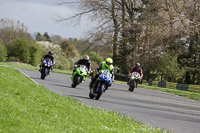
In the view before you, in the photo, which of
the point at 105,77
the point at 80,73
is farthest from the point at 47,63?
the point at 105,77

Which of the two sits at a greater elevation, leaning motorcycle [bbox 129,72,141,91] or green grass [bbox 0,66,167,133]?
leaning motorcycle [bbox 129,72,141,91]

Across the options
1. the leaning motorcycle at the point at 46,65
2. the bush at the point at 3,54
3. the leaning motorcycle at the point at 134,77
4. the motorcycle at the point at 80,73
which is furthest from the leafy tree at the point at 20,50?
the motorcycle at the point at 80,73

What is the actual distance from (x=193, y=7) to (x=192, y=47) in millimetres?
18445

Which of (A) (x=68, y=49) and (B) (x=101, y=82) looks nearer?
(B) (x=101, y=82)

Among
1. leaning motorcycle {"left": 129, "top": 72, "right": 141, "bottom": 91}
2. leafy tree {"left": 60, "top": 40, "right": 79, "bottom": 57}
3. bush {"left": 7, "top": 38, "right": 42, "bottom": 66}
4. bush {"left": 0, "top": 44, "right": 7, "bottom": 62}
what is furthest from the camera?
leafy tree {"left": 60, "top": 40, "right": 79, "bottom": 57}

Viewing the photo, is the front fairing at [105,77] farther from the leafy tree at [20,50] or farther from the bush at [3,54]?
the leafy tree at [20,50]

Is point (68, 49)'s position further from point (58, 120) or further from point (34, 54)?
point (58, 120)

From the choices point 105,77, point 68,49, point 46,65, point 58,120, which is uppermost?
point 68,49

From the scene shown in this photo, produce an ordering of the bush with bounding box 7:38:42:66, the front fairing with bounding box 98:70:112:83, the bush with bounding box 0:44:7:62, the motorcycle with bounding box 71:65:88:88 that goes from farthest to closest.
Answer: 1. the bush with bounding box 7:38:42:66
2. the bush with bounding box 0:44:7:62
3. the motorcycle with bounding box 71:65:88:88
4. the front fairing with bounding box 98:70:112:83

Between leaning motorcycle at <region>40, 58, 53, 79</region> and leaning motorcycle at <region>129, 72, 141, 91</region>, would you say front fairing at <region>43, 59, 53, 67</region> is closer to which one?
leaning motorcycle at <region>40, 58, 53, 79</region>

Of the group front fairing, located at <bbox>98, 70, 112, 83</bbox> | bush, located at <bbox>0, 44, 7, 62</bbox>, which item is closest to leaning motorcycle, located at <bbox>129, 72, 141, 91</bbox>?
front fairing, located at <bbox>98, 70, 112, 83</bbox>

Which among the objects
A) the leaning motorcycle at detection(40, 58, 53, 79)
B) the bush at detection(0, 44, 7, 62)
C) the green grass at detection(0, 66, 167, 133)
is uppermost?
the bush at detection(0, 44, 7, 62)

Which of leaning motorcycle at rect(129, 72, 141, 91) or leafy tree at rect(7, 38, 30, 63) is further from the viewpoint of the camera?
leafy tree at rect(7, 38, 30, 63)

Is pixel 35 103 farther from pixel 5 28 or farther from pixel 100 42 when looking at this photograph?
pixel 5 28
